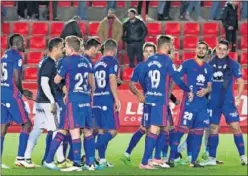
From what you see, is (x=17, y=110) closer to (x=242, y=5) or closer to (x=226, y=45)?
(x=226, y=45)

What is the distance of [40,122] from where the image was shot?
43.4 feet

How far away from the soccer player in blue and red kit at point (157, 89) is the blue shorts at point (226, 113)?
1.03 m

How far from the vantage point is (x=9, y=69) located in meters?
12.9

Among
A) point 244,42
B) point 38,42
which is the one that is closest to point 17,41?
point 38,42

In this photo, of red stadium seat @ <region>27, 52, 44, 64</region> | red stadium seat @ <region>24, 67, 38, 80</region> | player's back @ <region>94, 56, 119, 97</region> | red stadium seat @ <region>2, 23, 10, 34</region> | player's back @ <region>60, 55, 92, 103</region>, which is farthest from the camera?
red stadium seat @ <region>2, 23, 10, 34</region>

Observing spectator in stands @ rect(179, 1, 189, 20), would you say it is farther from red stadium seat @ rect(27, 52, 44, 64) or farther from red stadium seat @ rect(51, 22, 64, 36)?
red stadium seat @ rect(27, 52, 44, 64)

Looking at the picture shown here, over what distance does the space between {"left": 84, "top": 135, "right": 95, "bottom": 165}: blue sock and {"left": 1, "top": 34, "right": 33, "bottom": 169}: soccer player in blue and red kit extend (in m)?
0.84

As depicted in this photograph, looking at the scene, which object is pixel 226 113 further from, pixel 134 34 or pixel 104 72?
pixel 134 34

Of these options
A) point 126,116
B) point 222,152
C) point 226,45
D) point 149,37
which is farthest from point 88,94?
point 149,37

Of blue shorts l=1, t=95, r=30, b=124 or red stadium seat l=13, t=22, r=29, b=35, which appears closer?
blue shorts l=1, t=95, r=30, b=124

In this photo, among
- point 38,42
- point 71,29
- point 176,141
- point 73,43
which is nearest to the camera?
point 73,43

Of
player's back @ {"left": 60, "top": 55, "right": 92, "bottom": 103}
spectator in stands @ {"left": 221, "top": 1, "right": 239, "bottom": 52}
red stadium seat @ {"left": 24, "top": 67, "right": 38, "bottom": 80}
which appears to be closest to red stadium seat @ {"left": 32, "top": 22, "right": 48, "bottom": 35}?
red stadium seat @ {"left": 24, "top": 67, "right": 38, "bottom": 80}

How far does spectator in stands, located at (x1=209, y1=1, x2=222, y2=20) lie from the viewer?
82.2 ft

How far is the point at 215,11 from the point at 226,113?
11.6 metres
